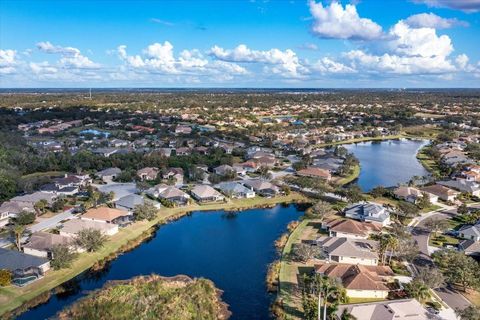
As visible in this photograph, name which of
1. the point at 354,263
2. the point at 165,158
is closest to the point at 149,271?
the point at 354,263

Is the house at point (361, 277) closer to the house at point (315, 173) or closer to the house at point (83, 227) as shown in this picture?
the house at point (83, 227)

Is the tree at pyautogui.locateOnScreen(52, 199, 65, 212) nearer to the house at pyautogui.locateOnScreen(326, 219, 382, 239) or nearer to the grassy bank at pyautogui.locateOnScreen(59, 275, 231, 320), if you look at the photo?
the grassy bank at pyautogui.locateOnScreen(59, 275, 231, 320)

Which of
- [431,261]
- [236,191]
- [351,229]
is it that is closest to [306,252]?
[351,229]

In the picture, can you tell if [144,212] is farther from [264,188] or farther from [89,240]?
[264,188]

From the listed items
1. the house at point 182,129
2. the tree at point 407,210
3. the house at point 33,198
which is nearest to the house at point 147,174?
the house at point 33,198

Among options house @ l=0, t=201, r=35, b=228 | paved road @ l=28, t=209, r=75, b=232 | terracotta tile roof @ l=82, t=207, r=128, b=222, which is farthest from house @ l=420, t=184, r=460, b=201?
house @ l=0, t=201, r=35, b=228

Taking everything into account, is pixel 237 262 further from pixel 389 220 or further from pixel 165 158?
pixel 165 158
